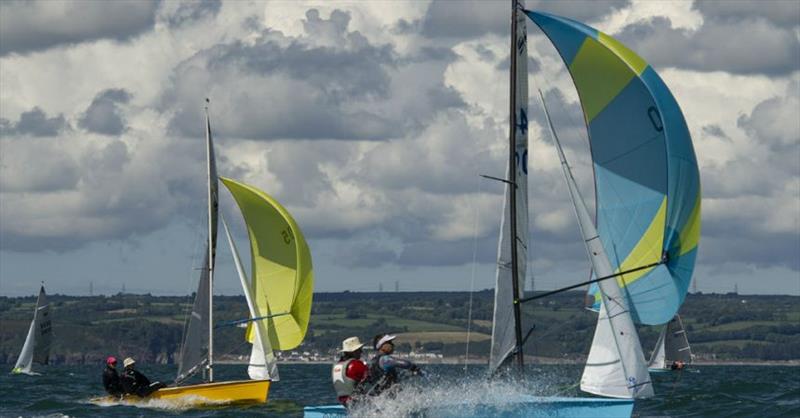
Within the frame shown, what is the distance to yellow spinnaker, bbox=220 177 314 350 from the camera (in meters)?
44.8

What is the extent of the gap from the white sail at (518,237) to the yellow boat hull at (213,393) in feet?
47.8

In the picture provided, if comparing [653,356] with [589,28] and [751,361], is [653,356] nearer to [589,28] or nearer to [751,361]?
[589,28]

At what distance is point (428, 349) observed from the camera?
552 feet

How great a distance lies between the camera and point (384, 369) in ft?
86.6

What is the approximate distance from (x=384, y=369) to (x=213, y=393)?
15051 millimetres

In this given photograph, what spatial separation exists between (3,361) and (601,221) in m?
151

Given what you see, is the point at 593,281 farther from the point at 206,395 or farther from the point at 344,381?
the point at 206,395

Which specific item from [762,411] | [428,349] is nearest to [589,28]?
[762,411]

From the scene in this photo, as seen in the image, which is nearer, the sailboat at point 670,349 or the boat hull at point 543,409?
the boat hull at point 543,409

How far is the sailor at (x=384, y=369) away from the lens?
86.3 ft

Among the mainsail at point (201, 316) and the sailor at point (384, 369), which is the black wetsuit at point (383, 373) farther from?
the mainsail at point (201, 316)

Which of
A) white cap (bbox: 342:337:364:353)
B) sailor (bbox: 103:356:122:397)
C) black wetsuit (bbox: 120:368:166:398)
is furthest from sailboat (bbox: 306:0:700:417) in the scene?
sailor (bbox: 103:356:122:397)

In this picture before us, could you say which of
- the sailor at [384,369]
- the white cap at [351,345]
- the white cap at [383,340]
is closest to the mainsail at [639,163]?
the white cap at [383,340]

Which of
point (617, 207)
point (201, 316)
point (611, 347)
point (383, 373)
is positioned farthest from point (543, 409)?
point (201, 316)
